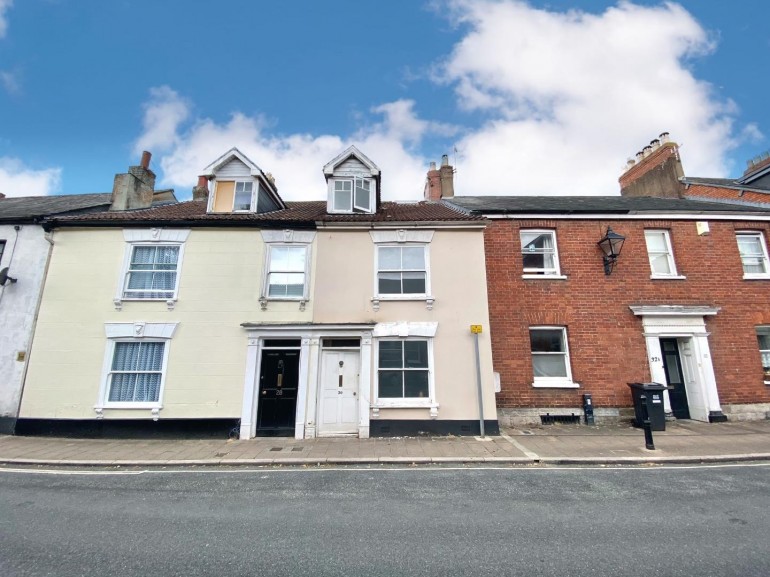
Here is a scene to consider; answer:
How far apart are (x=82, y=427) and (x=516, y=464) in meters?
11.2

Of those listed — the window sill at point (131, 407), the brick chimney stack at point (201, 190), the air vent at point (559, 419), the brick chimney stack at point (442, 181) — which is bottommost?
the air vent at point (559, 419)

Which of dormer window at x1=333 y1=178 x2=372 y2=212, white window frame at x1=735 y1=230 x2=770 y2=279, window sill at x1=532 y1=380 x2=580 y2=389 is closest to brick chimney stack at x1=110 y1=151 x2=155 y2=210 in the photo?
dormer window at x1=333 y1=178 x2=372 y2=212

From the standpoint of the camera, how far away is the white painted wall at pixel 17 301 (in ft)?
32.0

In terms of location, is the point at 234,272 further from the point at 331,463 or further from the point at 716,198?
the point at 716,198

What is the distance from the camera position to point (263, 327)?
390 inches

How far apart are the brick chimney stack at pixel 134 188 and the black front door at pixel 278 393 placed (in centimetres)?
878

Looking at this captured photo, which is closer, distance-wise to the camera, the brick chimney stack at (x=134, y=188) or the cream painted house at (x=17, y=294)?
the cream painted house at (x=17, y=294)

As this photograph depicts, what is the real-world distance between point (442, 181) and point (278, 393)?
1229 centimetres

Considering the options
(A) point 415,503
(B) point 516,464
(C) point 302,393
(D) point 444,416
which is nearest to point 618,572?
(A) point 415,503

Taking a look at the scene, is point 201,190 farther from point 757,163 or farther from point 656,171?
point 757,163

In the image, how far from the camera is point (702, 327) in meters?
11.2

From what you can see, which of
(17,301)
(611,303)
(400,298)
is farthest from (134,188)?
(611,303)

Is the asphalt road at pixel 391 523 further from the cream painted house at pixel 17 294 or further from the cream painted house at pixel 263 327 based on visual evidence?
the cream painted house at pixel 17 294

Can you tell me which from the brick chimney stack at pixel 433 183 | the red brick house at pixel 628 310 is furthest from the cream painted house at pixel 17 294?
the brick chimney stack at pixel 433 183
